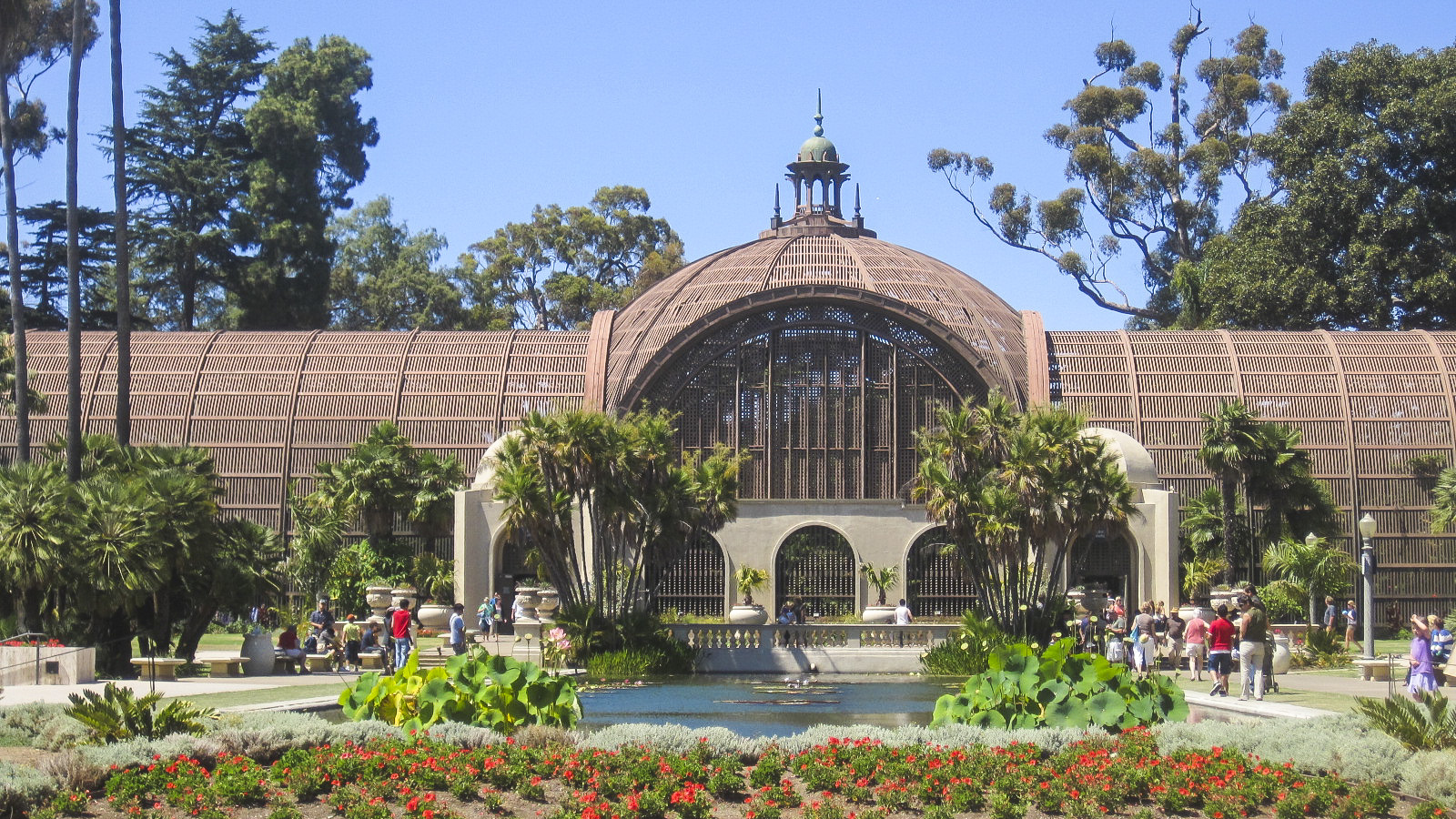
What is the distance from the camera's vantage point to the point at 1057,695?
18.2 meters

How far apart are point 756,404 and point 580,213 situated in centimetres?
3077

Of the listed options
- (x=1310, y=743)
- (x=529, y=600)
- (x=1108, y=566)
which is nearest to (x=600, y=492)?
(x=529, y=600)

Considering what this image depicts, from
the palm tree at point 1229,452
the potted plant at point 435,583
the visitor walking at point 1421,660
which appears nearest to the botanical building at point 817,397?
the potted plant at point 435,583

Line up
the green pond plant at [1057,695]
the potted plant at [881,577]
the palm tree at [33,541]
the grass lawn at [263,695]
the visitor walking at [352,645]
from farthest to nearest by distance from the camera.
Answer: the potted plant at [881,577]
the visitor walking at [352,645]
the palm tree at [33,541]
the grass lawn at [263,695]
the green pond plant at [1057,695]

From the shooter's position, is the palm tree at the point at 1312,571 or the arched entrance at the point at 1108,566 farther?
the arched entrance at the point at 1108,566

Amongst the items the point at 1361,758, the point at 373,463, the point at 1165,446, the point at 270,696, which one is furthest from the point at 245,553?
the point at 1165,446

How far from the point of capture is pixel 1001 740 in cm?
1666

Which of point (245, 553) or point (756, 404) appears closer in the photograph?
point (245, 553)

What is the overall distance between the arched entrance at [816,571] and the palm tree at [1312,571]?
421 inches

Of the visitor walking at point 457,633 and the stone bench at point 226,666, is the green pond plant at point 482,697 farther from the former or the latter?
the visitor walking at point 457,633

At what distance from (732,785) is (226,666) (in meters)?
14.7

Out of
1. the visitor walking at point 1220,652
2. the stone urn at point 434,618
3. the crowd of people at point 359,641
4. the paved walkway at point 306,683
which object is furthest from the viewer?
the stone urn at point 434,618

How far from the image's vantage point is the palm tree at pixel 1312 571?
123 ft

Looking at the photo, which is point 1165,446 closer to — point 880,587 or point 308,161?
point 880,587
